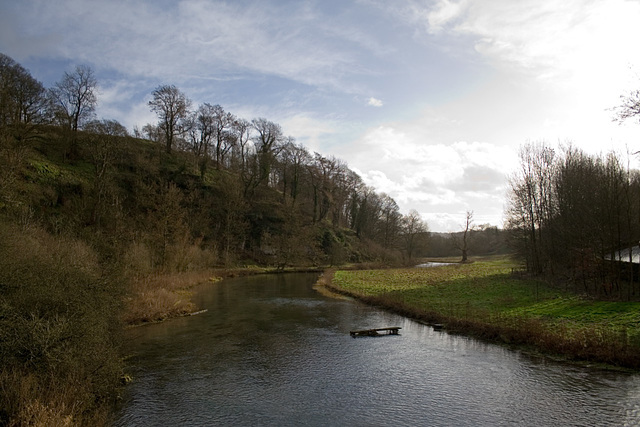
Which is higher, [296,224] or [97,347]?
[296,224]

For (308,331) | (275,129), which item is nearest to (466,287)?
(308,331)

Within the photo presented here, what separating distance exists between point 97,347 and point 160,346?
7505mm

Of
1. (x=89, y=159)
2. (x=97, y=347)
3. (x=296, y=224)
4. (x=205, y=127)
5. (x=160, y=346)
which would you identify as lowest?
(x=160, y=346)

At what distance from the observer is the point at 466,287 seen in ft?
114

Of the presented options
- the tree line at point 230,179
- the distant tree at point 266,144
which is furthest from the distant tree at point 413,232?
the distant tree at point 266,144

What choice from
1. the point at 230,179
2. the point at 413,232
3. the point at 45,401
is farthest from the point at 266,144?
the point at 45,401

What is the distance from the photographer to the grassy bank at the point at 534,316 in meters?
15.2

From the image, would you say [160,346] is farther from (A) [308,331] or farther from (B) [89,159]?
(B) [89,159]

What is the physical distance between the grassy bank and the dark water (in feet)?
3.69

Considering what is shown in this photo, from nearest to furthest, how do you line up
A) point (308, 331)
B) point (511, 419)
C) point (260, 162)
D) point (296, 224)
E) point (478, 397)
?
point (511, 419), point (478, 397), point (308, 331), point (296, 224), point (260, 162)

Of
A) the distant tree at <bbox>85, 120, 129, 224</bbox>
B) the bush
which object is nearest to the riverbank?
the bush

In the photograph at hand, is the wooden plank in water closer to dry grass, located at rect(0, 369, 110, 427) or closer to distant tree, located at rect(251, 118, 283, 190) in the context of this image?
dry grass, located at rect(0, 369, 110, 427)

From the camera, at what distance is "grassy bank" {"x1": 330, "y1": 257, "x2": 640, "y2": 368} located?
15.2 metres

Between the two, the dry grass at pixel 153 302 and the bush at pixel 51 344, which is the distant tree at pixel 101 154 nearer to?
the dry grass at pixel 153 302
